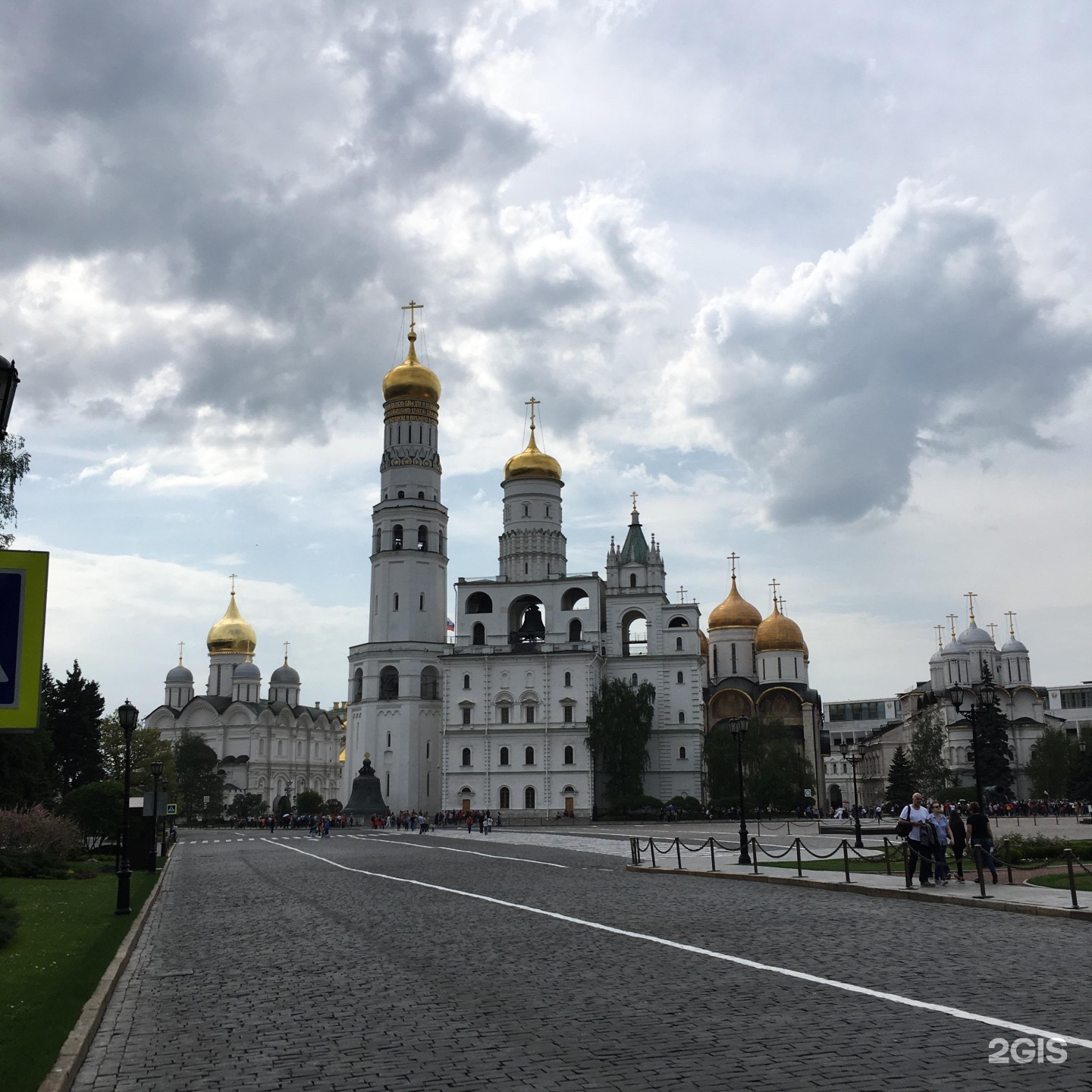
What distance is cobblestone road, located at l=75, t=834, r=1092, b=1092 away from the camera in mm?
7078

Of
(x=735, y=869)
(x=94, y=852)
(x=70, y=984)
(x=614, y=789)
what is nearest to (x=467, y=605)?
(x=614, y=789)

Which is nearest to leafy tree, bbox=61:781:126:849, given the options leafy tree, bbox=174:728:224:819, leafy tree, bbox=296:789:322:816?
leafy tree, bbox=174:728:224:819

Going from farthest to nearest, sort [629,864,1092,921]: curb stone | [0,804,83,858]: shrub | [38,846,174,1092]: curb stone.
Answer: [0,804,83,858]: shrub → [629,864,1092,921]: curb stone → [38,846,174,1092]: curb stone

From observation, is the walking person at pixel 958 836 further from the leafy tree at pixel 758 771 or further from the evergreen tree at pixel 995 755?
the evergreen tree at pixel 995 755

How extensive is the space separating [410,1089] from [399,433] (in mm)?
74646

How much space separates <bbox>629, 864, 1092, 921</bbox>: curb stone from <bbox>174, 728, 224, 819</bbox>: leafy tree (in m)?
66.9

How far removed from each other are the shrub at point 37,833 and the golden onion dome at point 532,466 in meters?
54.7

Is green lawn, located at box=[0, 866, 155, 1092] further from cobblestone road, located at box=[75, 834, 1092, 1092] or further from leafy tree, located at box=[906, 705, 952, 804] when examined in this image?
leafy tree, located at box=[906, 705, 952, 804]

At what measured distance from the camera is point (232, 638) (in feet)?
368

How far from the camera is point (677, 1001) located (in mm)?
9125

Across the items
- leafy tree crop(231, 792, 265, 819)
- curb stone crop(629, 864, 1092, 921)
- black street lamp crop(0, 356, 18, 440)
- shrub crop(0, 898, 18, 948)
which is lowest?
leafy tree crop(231, 792, 265, 819)

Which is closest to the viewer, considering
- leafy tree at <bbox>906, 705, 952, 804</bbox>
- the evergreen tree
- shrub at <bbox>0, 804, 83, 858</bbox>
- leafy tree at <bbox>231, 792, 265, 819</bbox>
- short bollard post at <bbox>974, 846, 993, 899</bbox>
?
short bollard post at <bbox>974, 846, 993, 899</bbox>

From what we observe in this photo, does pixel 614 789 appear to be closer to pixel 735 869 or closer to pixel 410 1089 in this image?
pixel 735 869

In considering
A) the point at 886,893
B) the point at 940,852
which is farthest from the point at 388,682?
the point at 886,893
